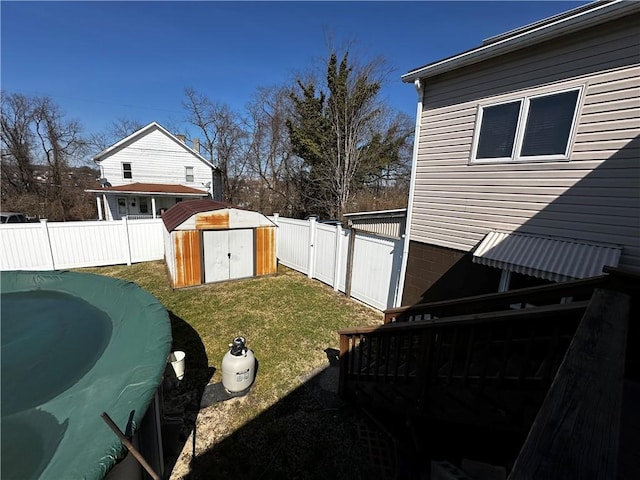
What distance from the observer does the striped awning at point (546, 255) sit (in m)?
3.48

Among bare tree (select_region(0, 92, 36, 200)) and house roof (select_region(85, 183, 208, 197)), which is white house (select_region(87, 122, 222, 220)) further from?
bare tree (select_region(0, 92, 36, 200))

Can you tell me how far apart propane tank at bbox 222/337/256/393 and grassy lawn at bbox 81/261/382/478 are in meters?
0.21

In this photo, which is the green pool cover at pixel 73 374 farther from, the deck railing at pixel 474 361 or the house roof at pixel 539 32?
the house roof at pixel 539 32

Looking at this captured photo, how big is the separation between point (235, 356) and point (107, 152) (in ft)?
62.4

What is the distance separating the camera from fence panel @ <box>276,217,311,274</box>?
32.0ft

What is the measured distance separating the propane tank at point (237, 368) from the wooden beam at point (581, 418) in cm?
398

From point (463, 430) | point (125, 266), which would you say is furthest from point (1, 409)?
point (125, 266)

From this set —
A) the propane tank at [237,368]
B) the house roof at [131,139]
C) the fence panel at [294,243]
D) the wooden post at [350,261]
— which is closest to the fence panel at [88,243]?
the fence panel at [294,243]

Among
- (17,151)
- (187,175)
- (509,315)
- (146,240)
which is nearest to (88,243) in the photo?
(146,240)

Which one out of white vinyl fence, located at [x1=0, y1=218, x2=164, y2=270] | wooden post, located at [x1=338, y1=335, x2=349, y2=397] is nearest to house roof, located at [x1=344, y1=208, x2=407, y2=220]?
wooden post, located at [x1=338, y1=335, x2=349, y2=397]

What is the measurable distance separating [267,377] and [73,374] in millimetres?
2794

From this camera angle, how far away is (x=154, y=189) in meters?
17.1

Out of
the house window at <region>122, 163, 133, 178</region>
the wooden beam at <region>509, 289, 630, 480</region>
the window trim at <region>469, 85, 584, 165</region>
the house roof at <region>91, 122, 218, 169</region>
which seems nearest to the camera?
the wooden beam at <region>509, 289, 630, 480</region>

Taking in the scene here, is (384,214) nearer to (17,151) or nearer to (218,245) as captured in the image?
(218,245)
